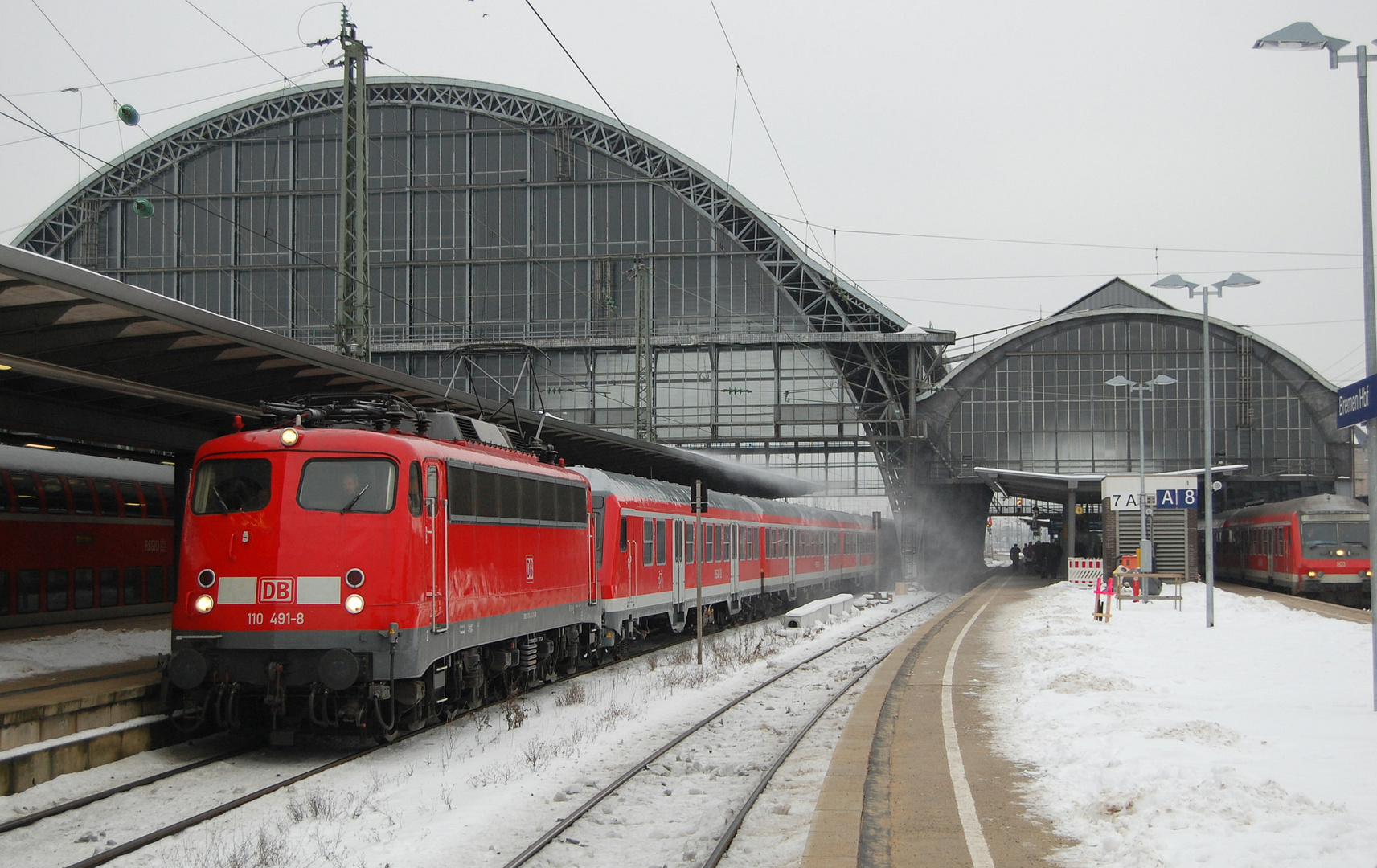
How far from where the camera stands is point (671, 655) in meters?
22.1

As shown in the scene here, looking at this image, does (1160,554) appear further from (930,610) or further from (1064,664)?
(1064,664)

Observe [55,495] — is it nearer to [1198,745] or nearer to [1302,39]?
[1198,745]

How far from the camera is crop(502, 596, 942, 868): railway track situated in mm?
8297

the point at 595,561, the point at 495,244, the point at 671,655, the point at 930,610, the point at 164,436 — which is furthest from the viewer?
the point at 495,244

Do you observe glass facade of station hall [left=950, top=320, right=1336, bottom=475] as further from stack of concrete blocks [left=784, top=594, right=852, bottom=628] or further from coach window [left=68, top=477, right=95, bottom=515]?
coach window [left=68, top=477, right=95, bottom=515]

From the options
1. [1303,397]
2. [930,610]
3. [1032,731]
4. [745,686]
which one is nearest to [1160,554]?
[930,610]

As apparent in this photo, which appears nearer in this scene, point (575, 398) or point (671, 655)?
point (671, 655)

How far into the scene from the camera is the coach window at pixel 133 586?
20.8 meters

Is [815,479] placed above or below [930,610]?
above

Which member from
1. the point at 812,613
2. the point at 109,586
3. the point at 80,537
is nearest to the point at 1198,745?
the point at 80,537

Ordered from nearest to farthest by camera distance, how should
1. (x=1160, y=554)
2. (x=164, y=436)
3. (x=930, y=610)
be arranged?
1. (x=164, y=436)
2. (x=930, y=610)
3. (x=1160, y=554)

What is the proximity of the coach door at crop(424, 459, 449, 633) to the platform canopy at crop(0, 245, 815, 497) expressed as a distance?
2.71m

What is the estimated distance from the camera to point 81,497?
19.5 metres

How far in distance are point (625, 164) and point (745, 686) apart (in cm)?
4092
